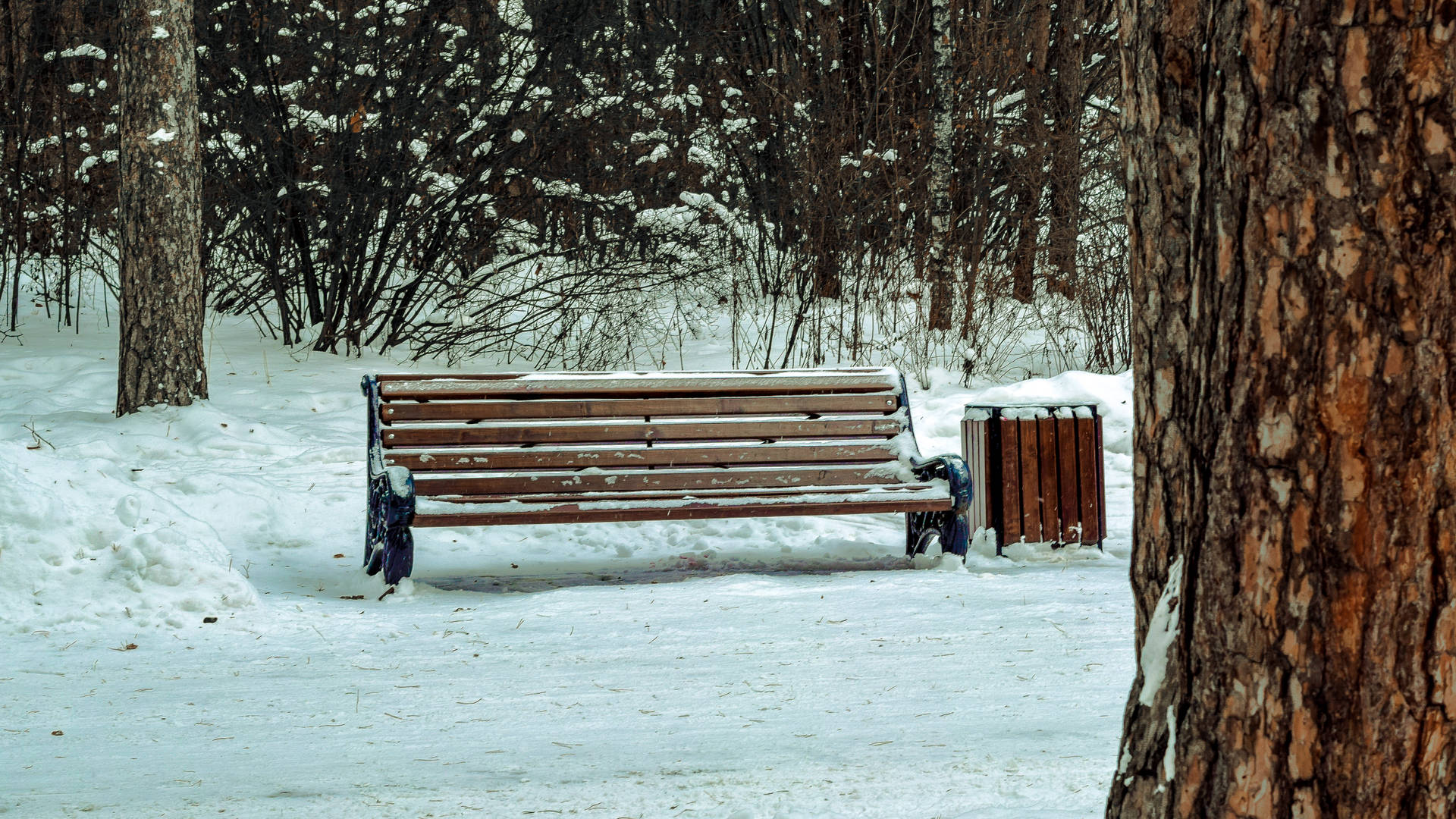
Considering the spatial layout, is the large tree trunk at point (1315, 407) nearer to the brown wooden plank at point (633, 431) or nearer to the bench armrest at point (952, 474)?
the bench armrest at point (952, 474)

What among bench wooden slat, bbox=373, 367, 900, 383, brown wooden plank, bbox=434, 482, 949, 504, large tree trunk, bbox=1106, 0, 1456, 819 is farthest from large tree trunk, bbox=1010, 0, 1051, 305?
large tree trunk, bbox=1106, 0, 1456, 819

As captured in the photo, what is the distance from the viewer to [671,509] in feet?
17.3

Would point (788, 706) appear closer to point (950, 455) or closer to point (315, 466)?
point (950, 455)

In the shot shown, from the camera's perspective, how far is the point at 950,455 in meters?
5.64

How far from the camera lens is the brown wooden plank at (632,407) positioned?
5727mm

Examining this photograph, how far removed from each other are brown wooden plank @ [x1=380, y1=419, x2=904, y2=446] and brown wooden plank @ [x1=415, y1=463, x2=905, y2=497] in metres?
0.19

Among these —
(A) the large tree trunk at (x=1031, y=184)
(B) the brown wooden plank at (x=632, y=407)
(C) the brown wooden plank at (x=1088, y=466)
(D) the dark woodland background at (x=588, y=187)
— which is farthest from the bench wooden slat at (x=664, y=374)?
(A) the large tree trunk at (x=1031, y=184)

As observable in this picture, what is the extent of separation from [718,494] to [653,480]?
0.30 metres

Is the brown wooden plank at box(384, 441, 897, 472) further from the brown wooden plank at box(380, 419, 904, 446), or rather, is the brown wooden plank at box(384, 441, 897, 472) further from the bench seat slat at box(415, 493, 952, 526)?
the bench seat slat at box(415, 493, 952, 526)

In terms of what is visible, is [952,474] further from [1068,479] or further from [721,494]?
[721,494]

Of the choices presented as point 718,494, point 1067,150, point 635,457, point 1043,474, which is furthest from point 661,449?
point 1067,150

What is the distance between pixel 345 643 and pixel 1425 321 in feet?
11.9

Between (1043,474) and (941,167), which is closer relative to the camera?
(1043,474)

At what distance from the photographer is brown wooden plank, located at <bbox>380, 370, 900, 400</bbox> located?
18.9ft
